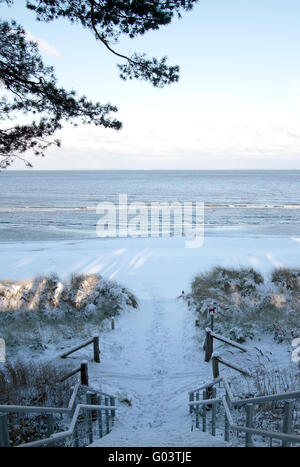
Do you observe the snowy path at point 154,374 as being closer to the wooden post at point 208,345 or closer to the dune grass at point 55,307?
the wooden post at point 208,345

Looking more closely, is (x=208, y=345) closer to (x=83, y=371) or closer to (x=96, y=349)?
(x=96, y=349)

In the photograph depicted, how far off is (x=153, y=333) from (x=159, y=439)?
522 cm

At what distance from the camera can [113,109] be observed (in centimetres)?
748

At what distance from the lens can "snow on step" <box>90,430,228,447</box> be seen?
15.2 feet

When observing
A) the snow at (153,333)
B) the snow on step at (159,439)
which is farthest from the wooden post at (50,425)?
the snow at (153,333)

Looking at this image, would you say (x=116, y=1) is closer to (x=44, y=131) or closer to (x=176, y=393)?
(x=44, y=131)

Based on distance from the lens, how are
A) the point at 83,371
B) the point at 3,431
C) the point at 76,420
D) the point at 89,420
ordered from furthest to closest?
the point at 83,371
the point at 89,420
the point at 76,420
the point at 3,431

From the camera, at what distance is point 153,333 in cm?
1018

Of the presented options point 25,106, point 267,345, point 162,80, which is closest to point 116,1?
point 162,80

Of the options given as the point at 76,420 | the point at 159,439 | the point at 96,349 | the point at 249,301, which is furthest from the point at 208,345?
the point at 76,420

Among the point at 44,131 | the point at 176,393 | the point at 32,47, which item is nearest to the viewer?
the point at 32,47
